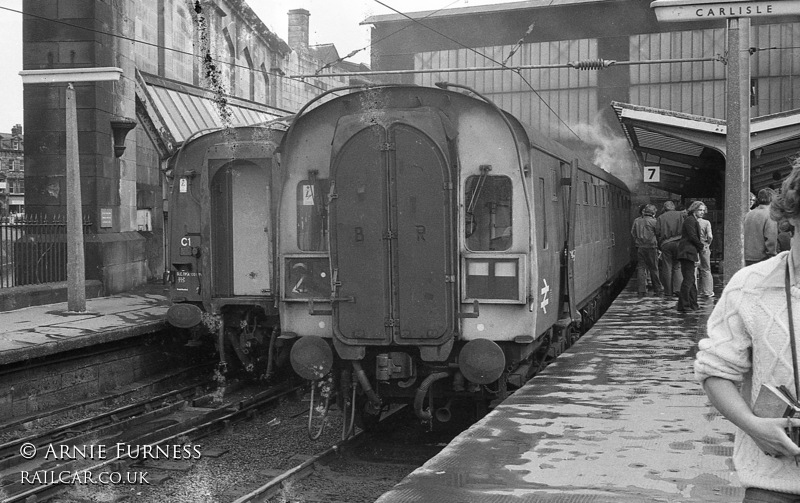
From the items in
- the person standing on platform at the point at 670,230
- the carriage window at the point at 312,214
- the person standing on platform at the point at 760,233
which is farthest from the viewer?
the person standing on platform at the point at 670,230

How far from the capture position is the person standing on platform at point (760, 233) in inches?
375

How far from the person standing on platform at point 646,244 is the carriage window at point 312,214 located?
30.4 ft

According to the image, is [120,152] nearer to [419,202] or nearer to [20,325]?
[20,325]

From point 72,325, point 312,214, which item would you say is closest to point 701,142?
point 312,214

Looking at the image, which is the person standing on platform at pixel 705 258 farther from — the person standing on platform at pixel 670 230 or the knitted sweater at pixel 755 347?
the knitted sweater at pixel 755 347

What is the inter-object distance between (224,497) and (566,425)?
2761 millimetres

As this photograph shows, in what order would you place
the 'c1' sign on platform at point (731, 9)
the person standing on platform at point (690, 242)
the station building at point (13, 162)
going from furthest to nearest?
the station building at point (13, 162), the person standing on platform at point (690, 242), the 'c1' sign on platform at point (731, 9)

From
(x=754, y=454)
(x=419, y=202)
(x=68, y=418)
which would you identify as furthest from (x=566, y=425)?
(x=68, y=418)

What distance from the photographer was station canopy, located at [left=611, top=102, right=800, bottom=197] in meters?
14.7

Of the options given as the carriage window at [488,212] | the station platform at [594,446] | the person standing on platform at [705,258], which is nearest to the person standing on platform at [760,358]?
the station platform at [594,446]

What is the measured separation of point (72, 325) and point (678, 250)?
847 centimetres

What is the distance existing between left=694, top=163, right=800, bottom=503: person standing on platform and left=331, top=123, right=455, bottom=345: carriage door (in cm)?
478

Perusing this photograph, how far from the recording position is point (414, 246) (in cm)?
→ 747

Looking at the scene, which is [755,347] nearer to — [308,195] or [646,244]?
[308,195]
